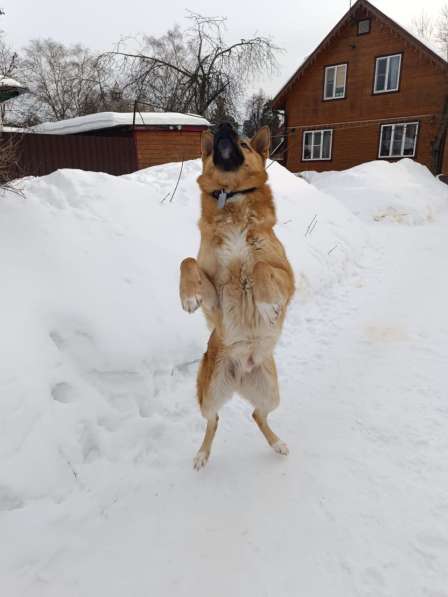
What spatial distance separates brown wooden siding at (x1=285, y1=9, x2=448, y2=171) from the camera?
17.3 meters

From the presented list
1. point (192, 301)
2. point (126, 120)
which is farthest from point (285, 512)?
point (126, 120)

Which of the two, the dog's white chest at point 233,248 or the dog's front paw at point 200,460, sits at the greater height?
the dog's white chest at point 233,248

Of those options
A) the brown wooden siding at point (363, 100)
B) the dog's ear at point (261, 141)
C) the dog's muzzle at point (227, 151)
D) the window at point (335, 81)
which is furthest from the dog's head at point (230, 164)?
the window at point (335, 81)

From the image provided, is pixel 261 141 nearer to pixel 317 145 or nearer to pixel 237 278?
pixel 237 278

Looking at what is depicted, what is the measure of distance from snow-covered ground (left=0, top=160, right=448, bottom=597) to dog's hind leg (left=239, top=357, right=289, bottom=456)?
13 centimetres

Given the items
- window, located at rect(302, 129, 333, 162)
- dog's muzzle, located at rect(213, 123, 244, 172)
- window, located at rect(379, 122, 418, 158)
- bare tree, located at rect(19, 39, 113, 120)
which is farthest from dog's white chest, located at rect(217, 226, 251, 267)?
bare tree, located at rect(19, 39, 113, 120)

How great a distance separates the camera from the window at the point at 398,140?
60.2 ft

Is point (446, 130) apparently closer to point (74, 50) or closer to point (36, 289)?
point (36, 289)

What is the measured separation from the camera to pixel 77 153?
977cm

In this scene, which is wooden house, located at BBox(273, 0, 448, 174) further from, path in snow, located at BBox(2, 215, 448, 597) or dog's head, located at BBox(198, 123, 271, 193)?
dog's head, located at BBox(198, 123, 271, 193)

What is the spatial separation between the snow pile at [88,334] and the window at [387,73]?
18.2 m

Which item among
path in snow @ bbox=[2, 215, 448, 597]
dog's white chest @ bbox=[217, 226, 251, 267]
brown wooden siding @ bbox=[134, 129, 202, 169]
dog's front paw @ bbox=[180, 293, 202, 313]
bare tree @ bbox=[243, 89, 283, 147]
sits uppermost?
bare tree @ bbox=[243, 89, 283, 147]

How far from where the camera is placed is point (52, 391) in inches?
101

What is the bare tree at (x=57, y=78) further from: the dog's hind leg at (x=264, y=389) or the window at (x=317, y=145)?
the dog's hind leg at (x=264, y=389)
